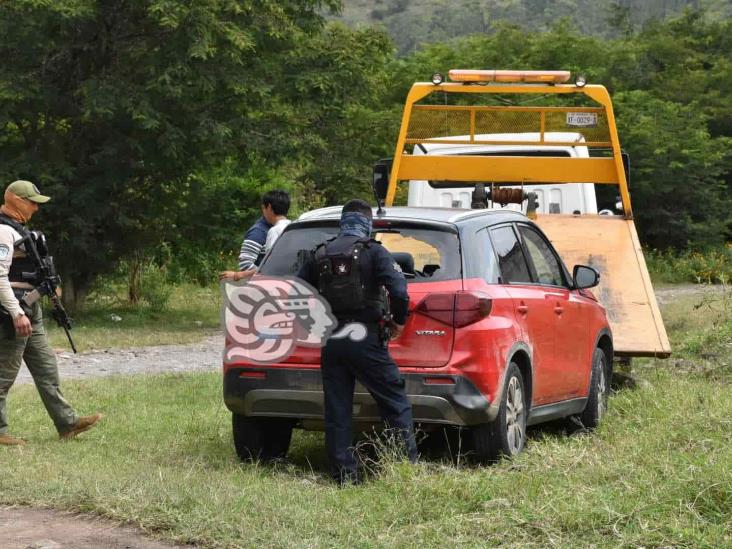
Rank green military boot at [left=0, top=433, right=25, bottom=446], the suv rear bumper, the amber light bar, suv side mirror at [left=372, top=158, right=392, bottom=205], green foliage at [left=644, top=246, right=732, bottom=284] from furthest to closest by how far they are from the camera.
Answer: green foliage at [left=644, top=246, right=732, bottom=284] < suv side mirror at [left=372, top=158, right=392, bottom=205] < the amber light bar < green military boot at [left=0, top=433, right=25, bottom=446] < the suv rear bumper

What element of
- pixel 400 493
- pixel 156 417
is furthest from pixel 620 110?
pixel 400 493

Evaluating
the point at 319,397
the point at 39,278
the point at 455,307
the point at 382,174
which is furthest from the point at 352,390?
the point at 382,174

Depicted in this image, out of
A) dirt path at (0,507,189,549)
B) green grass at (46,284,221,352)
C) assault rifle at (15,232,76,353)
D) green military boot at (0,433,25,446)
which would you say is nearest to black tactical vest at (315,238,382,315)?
dirt path at (0,507,189,549)

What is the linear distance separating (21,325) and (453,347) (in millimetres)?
3290

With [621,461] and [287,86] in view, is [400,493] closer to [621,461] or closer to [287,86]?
[621,461]

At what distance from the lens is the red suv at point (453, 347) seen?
7.62 meters

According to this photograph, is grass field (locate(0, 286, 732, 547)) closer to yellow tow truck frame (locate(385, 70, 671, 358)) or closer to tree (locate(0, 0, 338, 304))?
yellow tow truck frame (locate(385, 70, 671, 358))

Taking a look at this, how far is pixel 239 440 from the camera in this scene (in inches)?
328

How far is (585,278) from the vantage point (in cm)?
956

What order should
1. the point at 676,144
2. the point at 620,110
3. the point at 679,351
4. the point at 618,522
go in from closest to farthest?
1. the point at 618,522
2. the point at 679,351
3. the point at 676,144
4. the point at 620,110

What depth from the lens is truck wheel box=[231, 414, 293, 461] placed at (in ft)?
27.2

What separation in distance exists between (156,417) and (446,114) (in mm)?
5687

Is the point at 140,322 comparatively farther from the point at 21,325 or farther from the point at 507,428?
the point at 507,428

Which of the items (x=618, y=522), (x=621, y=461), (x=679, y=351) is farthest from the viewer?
(x=679, y=351)
